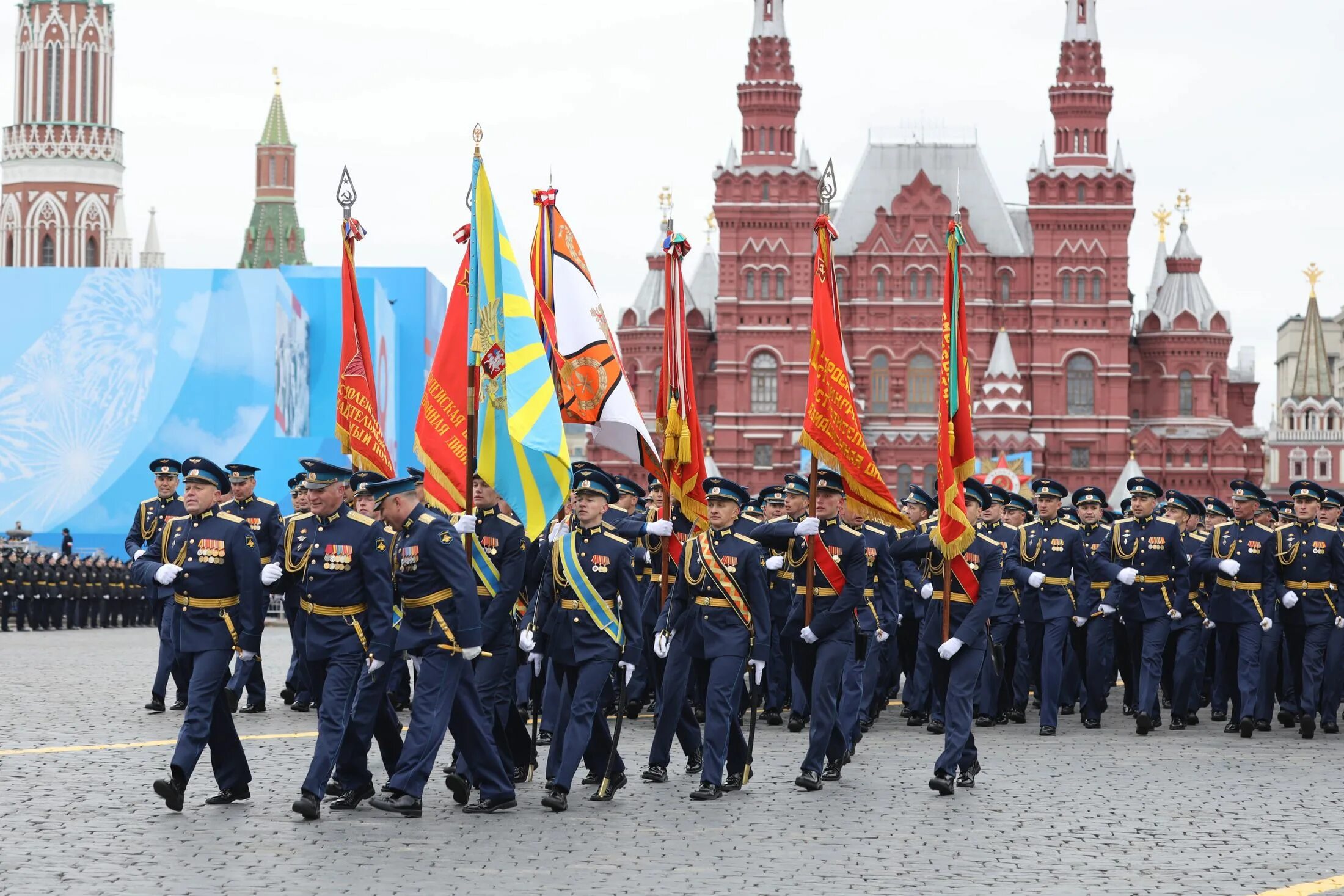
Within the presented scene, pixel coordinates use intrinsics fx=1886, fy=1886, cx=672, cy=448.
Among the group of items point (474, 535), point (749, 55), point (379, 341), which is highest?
point (749, 55)

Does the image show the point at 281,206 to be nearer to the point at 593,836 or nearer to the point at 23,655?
the point at 23,655

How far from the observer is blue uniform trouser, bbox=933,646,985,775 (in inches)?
404

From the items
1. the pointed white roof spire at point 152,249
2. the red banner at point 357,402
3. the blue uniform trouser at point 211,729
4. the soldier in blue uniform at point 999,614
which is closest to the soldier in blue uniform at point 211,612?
the blue uniform trouser at point 211,729

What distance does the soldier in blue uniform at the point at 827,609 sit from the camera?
1039 cm

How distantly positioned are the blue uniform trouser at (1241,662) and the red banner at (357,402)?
6387 mm

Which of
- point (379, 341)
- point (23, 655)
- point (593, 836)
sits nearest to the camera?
point (593, 836)

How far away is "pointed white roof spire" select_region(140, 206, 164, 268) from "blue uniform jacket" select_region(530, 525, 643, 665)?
→ 109424mm

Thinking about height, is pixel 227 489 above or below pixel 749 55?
below

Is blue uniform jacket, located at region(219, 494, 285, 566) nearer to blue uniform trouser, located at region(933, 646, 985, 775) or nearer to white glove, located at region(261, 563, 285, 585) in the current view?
white glove, located at region(261, 563, 285, 585)

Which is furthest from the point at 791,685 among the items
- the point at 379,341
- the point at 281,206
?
the point at 281,206

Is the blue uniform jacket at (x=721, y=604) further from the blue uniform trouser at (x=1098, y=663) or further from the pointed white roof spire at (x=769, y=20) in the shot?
the pointed white roof spire at (x=769, y=20)

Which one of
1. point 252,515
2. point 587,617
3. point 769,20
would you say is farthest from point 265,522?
point 769,20

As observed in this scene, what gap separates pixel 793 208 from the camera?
66.4 meters

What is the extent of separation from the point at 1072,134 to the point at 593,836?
61.8 meters
